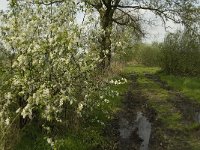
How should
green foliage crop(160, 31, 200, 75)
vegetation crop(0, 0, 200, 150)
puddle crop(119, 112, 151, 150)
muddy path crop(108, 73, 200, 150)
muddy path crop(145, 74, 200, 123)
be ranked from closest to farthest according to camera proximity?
vegetation crop(0, 0, 200, 150)
muddy path crop(108, 73, 200, 150)
puddle crop(119, 112, 151, 150)
muddy path crop(145, 74, 200, 123)
green foliage crop(160, 31, 200, 75)

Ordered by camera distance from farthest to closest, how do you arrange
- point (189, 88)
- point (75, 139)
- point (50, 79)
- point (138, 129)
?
point (189, 88), point (138, 129), point (75, 139), point (50, 79)

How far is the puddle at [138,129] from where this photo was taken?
13359 mm

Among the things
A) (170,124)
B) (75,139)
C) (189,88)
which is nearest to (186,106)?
(170,124)

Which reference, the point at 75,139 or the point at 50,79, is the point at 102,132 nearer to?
the point at 75,139

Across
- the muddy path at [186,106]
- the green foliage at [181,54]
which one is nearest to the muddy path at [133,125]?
the muddy path at [186,106]

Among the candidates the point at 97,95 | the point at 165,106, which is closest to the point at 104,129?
the point at 97,95

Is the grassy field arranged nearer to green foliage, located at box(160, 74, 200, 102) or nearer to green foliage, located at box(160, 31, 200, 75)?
green foliage, located at box(160, 74, 200, 102)

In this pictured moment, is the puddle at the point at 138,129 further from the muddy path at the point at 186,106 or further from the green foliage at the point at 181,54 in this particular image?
the green foliage at the point at 181,54

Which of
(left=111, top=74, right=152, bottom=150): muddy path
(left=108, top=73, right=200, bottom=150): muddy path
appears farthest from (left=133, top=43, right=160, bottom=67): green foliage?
(left=111, top=74, right=152, bottom=150): muddy path

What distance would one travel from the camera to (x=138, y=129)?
1500 centimetres

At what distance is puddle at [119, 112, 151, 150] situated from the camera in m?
13.4

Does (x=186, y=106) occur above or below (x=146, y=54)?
below

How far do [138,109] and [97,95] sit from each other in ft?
21.6

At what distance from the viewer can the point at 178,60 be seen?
127ft
